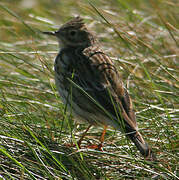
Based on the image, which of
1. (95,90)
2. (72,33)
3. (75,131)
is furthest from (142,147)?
(72,33)

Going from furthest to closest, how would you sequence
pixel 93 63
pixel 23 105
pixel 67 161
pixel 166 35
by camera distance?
1. pixel 166 35
2. pixel 23 105
3. pixel 93 63
4. pixel 67 161

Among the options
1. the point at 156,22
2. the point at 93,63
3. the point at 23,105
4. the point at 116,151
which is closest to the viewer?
the point at 116,151

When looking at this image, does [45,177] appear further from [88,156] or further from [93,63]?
[93,63]

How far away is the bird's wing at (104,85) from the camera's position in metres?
3.60

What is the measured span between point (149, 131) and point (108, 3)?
3824 millimetres

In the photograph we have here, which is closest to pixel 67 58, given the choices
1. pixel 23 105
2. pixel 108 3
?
pixel 23 105

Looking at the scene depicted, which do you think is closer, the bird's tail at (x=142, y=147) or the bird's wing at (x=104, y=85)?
the bird's tail at (x=142, y=147)

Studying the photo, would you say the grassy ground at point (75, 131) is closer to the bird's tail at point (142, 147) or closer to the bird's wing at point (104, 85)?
the bird's tail at point (142, 147)

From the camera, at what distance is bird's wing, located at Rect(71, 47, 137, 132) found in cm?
360

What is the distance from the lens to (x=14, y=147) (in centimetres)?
344

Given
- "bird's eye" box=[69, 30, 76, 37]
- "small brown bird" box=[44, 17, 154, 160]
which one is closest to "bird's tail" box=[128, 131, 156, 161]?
"small brown bird" box=[44, 17, 154, 160]

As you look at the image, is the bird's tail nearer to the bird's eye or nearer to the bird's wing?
→ the bird's wing

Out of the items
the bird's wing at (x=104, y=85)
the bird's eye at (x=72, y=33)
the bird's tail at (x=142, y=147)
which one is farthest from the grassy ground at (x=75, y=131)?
the bird's eye at (x=72, y=33)

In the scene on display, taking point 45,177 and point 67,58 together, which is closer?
point 45,177
